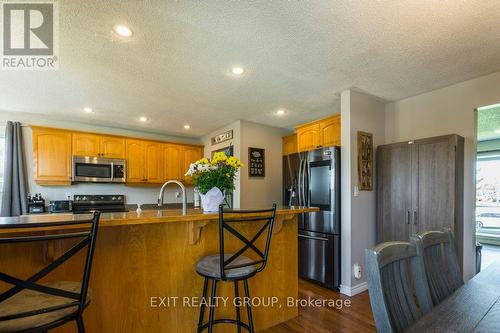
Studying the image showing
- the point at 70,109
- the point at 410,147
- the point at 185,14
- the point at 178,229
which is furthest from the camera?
the point at 70,109

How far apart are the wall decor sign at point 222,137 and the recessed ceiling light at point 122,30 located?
2.81 metres

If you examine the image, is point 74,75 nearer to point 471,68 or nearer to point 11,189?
point 11,189

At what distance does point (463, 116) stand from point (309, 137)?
1871mm

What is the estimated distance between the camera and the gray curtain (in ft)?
12.4

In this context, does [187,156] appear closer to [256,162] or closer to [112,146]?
[112,146]

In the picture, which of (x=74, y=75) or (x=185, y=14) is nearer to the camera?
(x=185, y=14)

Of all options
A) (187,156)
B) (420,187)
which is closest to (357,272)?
(420,187)

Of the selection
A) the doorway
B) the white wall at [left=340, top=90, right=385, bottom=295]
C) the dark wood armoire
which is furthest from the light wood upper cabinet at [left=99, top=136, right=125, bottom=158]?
the doorway

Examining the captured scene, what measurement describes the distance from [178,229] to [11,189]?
373cm

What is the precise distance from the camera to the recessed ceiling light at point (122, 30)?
1845 mm

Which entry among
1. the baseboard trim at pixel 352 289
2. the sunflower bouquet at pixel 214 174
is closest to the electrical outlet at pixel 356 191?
the baseboard trim at pixel 352 289

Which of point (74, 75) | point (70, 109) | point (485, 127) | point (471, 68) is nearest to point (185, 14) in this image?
point (74, 75)

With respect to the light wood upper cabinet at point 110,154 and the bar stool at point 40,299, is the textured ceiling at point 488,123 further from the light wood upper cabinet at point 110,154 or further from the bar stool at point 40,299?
the light wood upper cabinet at point 110,154

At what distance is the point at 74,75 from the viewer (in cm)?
264
